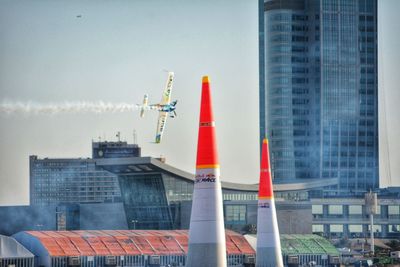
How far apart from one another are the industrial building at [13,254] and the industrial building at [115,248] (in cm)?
275

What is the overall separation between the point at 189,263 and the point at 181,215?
109m

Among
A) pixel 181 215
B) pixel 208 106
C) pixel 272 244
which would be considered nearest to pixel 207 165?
pixel 208 106

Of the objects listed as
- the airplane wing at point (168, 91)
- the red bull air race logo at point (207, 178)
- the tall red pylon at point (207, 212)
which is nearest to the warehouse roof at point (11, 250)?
the airplane wing at point (168, 91)

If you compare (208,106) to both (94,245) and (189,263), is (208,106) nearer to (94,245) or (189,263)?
(189,263)

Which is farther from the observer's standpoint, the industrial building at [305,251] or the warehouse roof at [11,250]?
the industrial building at [305,251]

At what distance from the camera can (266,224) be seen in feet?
370

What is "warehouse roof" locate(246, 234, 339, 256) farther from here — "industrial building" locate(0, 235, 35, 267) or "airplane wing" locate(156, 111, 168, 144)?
"industrial building" locate(0, 235, 35, 267)

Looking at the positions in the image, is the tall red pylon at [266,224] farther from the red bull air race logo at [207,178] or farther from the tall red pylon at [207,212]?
the red bull air race logo at [207,178]

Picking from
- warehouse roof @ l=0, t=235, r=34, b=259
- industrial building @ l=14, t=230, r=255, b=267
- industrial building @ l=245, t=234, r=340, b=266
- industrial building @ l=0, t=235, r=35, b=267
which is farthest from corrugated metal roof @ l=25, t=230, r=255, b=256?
industrial building @ l=245, t=234, r=340, b=266

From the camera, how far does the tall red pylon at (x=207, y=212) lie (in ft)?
279

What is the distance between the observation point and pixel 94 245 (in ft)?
509

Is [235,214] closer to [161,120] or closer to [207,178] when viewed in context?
[161,120]

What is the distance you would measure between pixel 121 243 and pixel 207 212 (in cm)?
7362

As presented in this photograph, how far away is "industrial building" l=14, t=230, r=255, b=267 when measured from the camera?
149375mm
